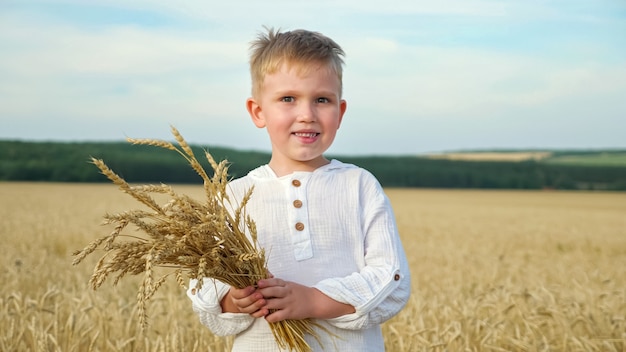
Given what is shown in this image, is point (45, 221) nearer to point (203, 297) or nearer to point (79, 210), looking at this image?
point (79, 210)

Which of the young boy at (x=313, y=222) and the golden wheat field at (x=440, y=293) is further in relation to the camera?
the golden wheat field at (x=440, y=293)

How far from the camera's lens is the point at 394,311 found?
110 inches

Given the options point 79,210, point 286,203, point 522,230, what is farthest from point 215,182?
point 79,210

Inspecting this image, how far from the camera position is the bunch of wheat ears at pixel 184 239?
2.37 metres

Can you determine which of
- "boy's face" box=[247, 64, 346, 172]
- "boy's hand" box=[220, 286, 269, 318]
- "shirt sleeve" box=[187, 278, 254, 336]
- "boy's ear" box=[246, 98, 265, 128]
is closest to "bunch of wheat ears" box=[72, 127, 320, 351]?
"boy's hand" box=[220, 286, 269, 318]

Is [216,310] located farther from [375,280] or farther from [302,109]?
[302,109]

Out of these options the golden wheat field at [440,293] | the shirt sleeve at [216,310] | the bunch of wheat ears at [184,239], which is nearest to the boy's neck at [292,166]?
the bunch of wheat ears at [184,239]

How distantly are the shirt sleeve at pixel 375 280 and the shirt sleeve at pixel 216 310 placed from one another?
335mm

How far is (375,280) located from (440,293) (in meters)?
4.83

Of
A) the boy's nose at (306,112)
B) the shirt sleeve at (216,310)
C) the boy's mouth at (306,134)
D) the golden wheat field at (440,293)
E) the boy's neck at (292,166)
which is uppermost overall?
the boy's nose at (306,112)

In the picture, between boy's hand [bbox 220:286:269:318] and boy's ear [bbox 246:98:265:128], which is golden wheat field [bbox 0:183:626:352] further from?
boy's ear [bbox 246:98:265:128]

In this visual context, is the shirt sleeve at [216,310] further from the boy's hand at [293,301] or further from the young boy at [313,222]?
the boy's hand at [293,301]

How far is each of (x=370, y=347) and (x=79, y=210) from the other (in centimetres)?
1915

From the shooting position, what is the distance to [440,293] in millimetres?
7398
